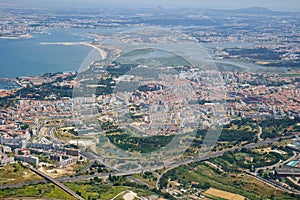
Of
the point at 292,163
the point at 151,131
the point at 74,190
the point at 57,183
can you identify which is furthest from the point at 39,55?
the point at 74,190

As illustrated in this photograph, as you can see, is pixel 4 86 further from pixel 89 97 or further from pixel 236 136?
pixel 236 136

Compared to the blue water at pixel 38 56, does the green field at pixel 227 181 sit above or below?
below

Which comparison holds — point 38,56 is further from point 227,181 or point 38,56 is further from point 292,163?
point 227,181

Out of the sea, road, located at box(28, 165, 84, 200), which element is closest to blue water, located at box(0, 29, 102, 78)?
the sea

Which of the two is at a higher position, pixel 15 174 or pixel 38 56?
pixel 38 56

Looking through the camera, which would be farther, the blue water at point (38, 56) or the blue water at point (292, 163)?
the blue water at point (38, 56)

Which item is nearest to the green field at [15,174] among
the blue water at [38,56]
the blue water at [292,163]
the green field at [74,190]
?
the green field at [74,190]

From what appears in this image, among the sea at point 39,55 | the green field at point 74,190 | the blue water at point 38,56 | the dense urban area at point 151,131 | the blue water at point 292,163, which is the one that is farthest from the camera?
the blue water at point 38,56

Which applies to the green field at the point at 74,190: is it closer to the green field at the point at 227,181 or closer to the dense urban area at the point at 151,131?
the dense urban area at the point at 151,131

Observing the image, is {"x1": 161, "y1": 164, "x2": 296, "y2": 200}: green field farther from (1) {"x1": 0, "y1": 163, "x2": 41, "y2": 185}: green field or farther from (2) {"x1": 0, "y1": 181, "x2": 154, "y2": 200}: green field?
(1) {"x1": 0, "y1": 163, "x2": 41, "y2": 185}: green field
